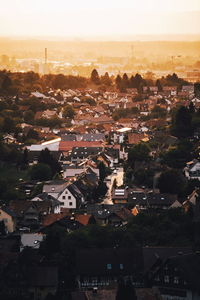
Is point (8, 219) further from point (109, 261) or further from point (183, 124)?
point (183, 124)

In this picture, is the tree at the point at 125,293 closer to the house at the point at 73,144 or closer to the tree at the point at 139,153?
the tree at the point at 139,153

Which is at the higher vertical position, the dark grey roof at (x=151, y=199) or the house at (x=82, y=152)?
the dark grey roof at (x=151, y=199)

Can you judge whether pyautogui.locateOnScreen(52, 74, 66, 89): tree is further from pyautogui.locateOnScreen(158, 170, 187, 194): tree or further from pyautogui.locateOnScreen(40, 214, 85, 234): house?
pyautogui.locateOnScreen(40, 214, 85, 234): house

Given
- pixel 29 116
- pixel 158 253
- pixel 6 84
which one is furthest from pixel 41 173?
pixel 6 84

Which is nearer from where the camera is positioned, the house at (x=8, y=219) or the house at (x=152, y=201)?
the house at (x=8, y=219)

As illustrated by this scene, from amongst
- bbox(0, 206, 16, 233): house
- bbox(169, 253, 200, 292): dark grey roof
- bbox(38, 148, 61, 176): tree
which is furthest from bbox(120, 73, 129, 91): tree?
bbox(169, 253, 200, 292): dark grey roof

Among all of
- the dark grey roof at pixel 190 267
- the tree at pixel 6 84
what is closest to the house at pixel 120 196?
the dark grey roof at pixel 190 267

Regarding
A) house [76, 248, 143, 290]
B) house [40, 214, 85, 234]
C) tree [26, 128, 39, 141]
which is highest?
house [76, 248, 143, 290]
